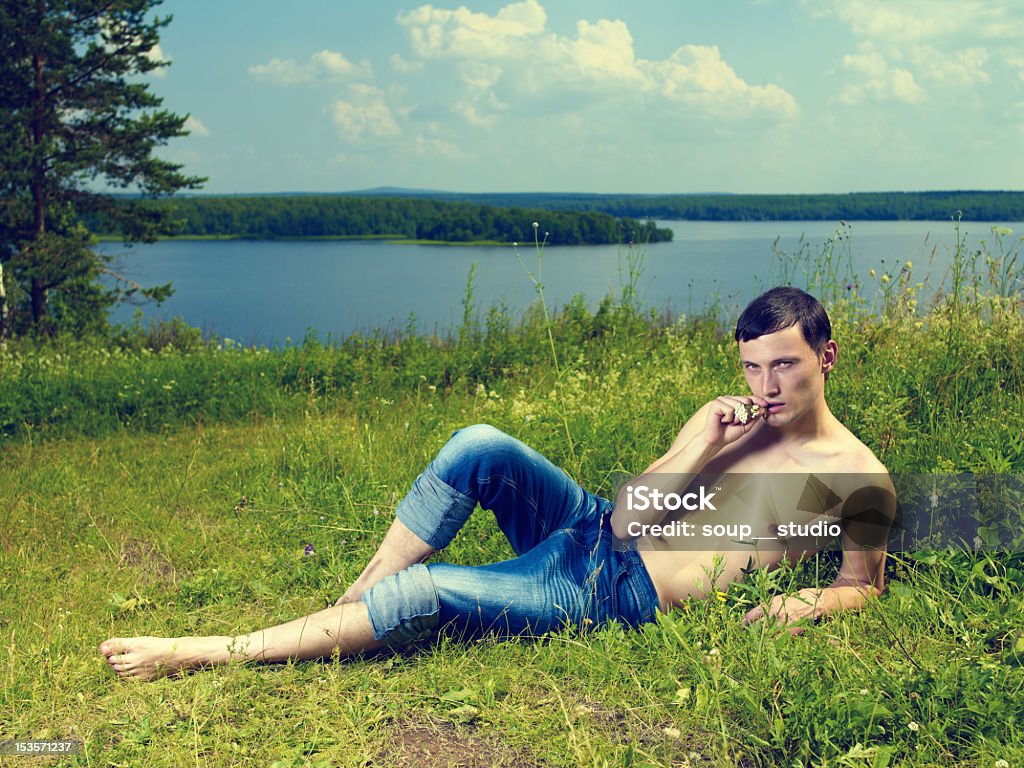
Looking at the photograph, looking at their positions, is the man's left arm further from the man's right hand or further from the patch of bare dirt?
the patch of bare dirt

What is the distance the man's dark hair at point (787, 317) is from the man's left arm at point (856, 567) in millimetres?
526

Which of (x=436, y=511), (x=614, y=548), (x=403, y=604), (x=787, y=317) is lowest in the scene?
(x=403, y=604)

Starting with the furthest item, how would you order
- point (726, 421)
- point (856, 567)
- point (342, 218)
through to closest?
point (342, 218), point (856, 567), point (726, 421)

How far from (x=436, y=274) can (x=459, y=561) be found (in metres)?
33.8

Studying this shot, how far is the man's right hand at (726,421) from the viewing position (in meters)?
2.66

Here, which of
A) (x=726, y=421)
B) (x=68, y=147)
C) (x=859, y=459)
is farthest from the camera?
(x=68, y=147)

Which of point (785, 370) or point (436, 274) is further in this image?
point (436, 274)

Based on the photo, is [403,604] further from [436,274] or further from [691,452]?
[436,274]

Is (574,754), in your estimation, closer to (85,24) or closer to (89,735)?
(89,735)

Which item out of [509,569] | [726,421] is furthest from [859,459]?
[509,569]

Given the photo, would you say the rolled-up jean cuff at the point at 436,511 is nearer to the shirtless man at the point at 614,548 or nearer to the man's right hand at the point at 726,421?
the shirtless man at the point at 614,548

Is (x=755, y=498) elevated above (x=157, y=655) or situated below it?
above

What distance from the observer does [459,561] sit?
3793mm

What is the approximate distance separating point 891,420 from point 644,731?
7.70ft
